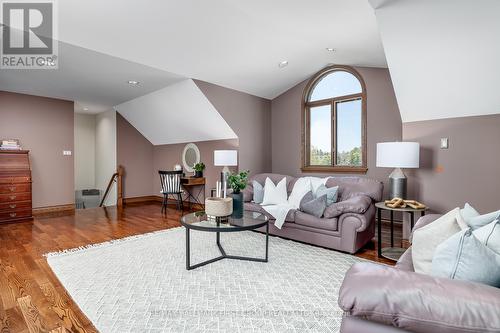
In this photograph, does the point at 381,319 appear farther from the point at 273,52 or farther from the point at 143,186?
the point at 143,186

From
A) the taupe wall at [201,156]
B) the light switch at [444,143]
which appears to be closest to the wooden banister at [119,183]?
the taupe wall at [201,156]

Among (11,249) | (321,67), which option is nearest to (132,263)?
(11,249)

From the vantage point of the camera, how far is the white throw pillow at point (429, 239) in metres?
1.41

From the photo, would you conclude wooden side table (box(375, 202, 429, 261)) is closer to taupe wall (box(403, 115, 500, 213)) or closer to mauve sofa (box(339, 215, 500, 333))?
taupe wall (box(403, 115, 500, 213))

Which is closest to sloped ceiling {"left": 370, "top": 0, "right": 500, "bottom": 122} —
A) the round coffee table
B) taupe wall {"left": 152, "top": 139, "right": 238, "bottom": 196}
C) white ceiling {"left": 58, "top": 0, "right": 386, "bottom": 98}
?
white ceiling {"left": 58, "top": 0, "right": 386, "bottom": 98}

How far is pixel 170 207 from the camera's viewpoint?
20.7 feet

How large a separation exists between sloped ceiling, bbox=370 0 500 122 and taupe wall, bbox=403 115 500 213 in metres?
0.14

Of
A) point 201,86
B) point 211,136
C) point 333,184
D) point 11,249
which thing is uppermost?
point 201,86

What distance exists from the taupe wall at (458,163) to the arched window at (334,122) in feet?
4.03

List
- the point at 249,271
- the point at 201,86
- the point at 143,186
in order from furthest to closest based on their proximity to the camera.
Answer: the point at 143,186
the point at 201,86
the point at 249,271

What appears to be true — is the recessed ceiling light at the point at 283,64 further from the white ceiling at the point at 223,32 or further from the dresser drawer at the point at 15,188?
the dresser drawer at the point at 15,188

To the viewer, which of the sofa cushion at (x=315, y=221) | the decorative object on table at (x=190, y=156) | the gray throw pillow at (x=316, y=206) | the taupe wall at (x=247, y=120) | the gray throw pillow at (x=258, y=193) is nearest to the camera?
the sofa cushion at (x=315, y=221)

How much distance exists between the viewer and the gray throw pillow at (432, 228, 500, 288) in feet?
3.33

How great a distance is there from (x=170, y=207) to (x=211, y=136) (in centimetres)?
196
